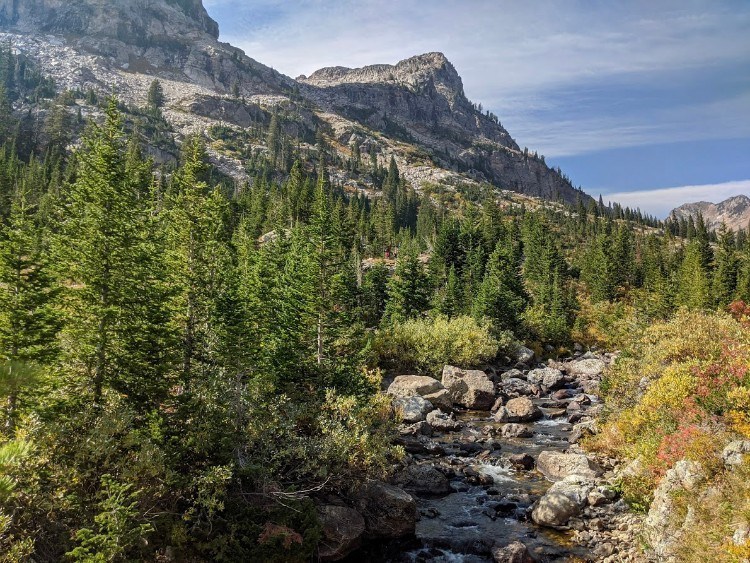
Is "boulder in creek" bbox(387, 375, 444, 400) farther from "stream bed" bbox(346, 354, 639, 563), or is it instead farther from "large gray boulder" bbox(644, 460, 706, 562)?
"large gray boulder" bbox(644, 460, 706, 562)

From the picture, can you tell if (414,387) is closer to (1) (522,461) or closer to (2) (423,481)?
(1) (522,461)

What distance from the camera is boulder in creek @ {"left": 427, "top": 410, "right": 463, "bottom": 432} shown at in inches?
1481

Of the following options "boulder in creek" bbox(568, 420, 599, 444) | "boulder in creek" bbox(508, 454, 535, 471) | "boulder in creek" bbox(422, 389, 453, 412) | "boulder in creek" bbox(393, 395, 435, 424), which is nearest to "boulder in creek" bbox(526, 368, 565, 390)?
"boulder in creek" bbox(422, 389, 453, 412)

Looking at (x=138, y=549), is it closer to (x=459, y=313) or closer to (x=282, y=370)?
(x=282, y=370)

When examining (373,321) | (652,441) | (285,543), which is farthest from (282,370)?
(373,321)

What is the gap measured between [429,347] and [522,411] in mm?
15929

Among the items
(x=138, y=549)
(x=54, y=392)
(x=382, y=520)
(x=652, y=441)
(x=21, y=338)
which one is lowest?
(x=382, y=520)

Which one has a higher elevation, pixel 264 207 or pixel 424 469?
pixel 264 207

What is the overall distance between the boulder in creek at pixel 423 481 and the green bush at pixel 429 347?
1025 inches

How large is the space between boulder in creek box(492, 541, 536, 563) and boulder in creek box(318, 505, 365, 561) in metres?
5.91

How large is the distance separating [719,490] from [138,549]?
20.3 meters

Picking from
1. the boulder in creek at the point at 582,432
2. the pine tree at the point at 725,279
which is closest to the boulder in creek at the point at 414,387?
the boulder in creek at the point at 582,432

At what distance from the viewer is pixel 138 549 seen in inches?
605

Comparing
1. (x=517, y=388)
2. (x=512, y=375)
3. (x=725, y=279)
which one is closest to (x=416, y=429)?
(x=517, y=388)
